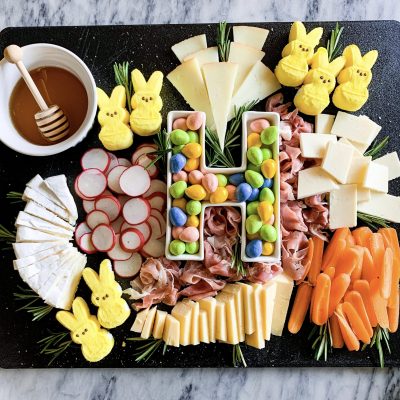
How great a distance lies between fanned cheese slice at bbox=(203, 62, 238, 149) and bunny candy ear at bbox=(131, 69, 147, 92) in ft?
0.65

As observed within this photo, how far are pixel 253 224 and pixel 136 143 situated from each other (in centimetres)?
48

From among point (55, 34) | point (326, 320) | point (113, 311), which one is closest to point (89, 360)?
point (113, 311)

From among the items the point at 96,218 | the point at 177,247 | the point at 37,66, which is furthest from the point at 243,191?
the point at 37,66

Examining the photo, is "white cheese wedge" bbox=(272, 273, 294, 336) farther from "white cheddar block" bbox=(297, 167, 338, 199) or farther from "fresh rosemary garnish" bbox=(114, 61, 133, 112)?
"fresh rosemary garnish" bbox=(114, 61, 133, 112)

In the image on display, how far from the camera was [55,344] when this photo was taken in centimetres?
195

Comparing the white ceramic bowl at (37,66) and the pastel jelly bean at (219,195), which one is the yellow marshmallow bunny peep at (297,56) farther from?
the white ceramic bowl at (37,66)

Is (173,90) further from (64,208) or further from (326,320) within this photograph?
(326,320)

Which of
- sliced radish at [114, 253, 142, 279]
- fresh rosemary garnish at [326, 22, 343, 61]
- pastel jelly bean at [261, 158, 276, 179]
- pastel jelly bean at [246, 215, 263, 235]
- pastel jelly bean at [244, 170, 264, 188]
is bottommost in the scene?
sliced radish at [114, 253, 142, 279]

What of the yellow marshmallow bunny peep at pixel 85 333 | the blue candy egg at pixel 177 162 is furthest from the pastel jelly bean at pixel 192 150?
the yellow marshmallow bunny peep at pixel 85 333

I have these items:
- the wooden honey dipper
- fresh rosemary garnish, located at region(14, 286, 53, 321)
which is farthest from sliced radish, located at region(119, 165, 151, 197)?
fresh rosemary garnish, located at region(14, 286, 53, 321)

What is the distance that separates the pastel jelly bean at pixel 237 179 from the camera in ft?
6.10

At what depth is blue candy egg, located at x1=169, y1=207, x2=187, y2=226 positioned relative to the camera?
1.83 m

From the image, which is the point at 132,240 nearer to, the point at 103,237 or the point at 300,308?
the point at 103,237

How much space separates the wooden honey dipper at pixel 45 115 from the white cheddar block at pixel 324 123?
799 mm
